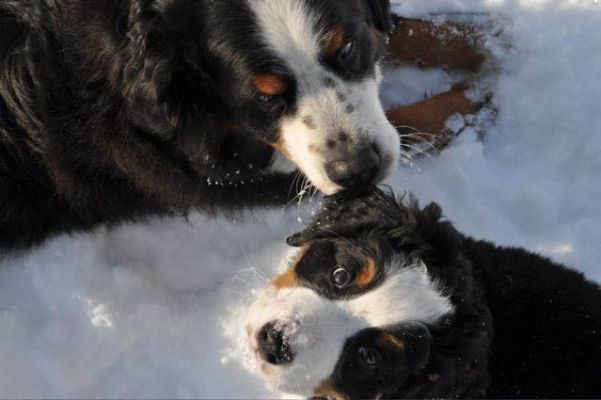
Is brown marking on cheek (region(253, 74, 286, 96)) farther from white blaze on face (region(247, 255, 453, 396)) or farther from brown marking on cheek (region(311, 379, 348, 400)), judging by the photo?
brown marking on cheek (region(311, 379, 348, 400))

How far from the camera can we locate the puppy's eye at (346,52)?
2.66 m

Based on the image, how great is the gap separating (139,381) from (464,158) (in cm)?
237

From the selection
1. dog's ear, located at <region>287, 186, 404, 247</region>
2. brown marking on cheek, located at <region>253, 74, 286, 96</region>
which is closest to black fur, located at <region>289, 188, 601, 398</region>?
dog's ear, located at <region>287, 186, 404, 247</region>

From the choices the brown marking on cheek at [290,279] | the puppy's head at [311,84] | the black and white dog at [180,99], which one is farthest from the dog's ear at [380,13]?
Result: the brown marking on cheek at [290,279]

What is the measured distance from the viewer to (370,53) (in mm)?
2865

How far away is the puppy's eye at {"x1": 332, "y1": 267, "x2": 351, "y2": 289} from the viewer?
2719mm

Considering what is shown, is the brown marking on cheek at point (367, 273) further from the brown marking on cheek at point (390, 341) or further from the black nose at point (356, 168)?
the black nose at point (356, 168)

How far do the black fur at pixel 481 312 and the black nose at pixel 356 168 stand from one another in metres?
0.14

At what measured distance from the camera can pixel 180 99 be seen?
2.71 metres

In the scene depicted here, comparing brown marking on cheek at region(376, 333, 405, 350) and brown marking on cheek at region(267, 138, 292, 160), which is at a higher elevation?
brown marking on cheek at region(267, 138, 292, 160)

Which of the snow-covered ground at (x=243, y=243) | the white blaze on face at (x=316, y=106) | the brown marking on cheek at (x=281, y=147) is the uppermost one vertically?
the white blaze on face at (x=316, y=106)

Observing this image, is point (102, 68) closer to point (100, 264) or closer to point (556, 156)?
point (100, 264)

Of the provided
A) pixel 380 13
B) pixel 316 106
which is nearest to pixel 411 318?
pixel 316 106

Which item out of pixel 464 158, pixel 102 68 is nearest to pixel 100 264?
pixel 102 68
